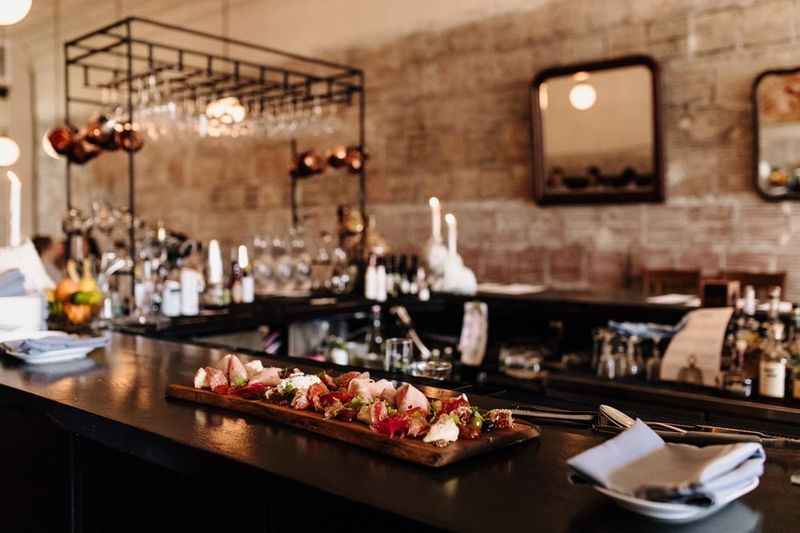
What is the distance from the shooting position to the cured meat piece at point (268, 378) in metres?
1.90

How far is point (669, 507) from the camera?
3.75ft

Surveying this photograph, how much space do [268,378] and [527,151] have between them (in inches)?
193

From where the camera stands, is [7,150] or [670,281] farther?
[7,150]

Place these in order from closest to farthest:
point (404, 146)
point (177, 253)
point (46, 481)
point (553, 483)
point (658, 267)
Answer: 1. point (553, 483)
2. point (46, 481)
3. point (177, 253)
4. point (658, 267)
5. point (404, 146)

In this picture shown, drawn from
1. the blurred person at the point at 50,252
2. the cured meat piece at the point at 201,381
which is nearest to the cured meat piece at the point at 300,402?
the cured meat piece at the point at 201,381

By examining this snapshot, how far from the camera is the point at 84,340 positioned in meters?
2.63

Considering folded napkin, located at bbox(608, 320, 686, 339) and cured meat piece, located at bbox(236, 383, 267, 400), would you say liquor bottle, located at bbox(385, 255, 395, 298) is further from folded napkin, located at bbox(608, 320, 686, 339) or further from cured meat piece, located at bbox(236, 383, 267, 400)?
cured meat piece, located at bbox(236, 383, 267, 400)

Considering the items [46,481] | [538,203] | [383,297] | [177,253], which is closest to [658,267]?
[538,203]

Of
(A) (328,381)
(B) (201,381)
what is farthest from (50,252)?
(A) (328,381)

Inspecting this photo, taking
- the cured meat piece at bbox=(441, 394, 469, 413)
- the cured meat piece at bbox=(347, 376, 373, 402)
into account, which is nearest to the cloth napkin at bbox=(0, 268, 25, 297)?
the cured meat piece at bbox=(347, 376, 373, 402)

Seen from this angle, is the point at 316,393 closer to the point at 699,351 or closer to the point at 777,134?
the point at 699,351

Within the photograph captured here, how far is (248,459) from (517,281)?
526 centimetres

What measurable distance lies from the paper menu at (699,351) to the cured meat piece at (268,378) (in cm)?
185

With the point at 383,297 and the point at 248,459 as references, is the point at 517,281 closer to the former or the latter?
the point at 383,297
